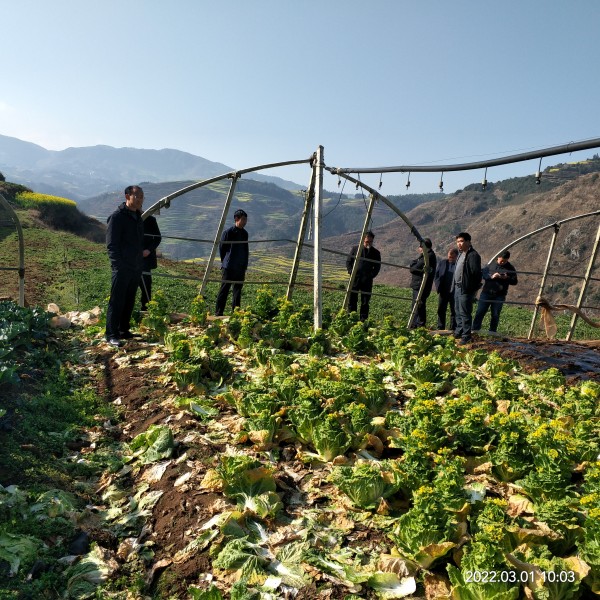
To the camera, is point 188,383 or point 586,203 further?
point 586,203

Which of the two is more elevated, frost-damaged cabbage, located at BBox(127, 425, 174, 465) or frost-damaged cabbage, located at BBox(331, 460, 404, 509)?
frost-damaged cabbage, located at BBox(331, 460, 404, 509)

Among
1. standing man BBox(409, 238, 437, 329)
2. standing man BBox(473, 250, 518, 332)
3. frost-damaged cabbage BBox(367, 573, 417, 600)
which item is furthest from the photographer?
standing man BBox(473, 250, 518, 332)

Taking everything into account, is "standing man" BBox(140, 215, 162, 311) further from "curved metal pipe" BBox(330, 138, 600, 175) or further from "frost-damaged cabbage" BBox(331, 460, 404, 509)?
"frost-damaged cabbage" BBox(331, 460, 404, 509)

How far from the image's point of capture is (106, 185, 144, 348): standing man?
Result: 8.02 m

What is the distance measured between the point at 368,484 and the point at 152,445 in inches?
91.7

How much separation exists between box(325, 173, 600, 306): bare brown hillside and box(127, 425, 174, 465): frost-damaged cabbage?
6323cm

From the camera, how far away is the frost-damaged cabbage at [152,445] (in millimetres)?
5031

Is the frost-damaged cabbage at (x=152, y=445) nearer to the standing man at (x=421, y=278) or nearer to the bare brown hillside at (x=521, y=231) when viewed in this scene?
the standing man at (x=421, y=278)

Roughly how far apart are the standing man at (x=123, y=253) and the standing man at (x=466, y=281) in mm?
5834

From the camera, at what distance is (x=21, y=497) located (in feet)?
13.8

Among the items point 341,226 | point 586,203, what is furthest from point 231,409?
point 341,226

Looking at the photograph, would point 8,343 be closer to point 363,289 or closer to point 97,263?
point 363,289

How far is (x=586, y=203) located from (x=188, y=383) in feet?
333

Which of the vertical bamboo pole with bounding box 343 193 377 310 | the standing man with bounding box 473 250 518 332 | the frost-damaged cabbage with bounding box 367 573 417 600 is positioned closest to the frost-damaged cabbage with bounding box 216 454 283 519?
the frost-damaged cabbage with bounding box 367 573 417 600
